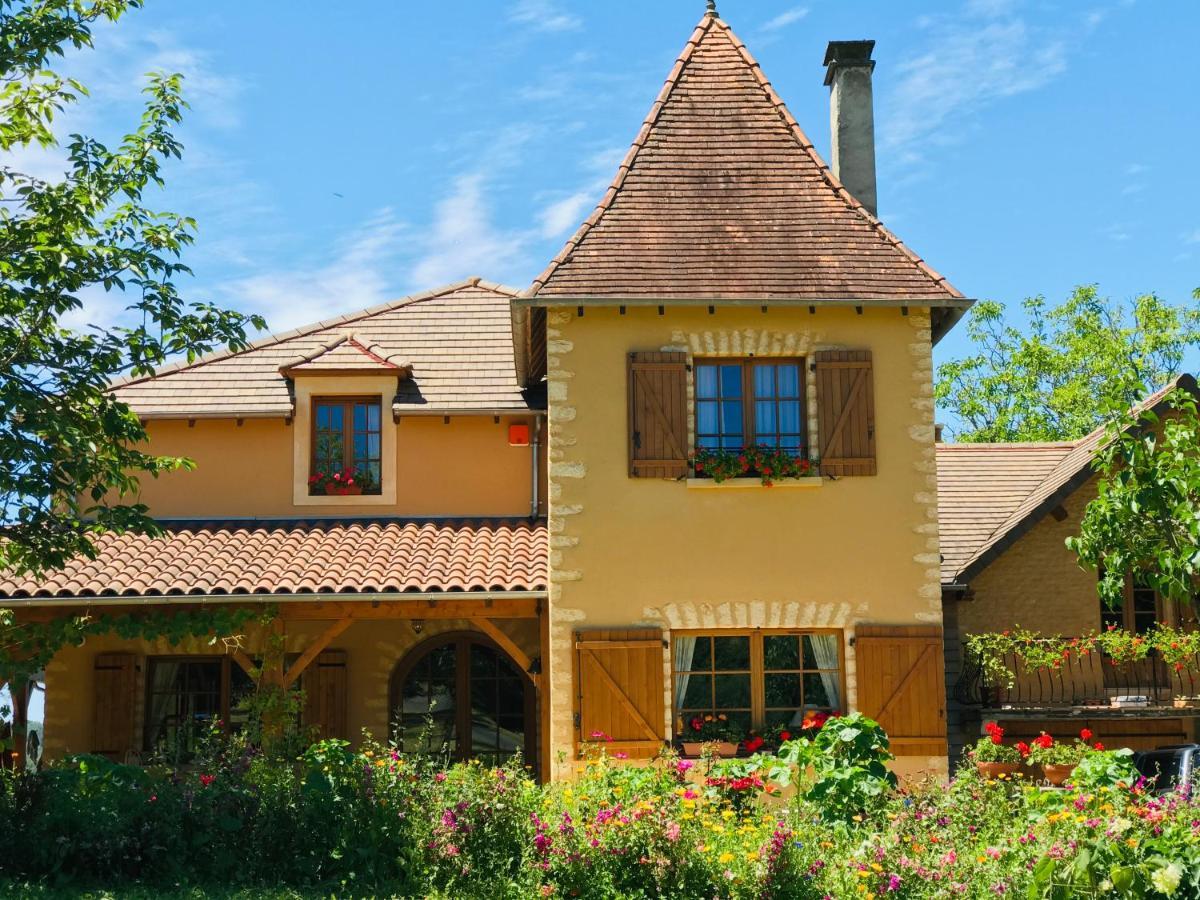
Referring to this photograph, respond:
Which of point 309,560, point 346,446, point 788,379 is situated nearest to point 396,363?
point 346,446

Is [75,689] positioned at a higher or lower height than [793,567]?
lower

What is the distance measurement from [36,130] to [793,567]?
25.4 ft

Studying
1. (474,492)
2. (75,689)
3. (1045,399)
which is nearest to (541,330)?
(474,492)

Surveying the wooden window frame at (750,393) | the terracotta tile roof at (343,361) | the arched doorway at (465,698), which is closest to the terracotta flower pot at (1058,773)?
the wooden window frame at (750,393)

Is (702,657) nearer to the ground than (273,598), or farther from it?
nearer to the ground

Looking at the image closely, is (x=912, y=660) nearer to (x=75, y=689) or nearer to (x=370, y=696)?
(x=370, y=696)

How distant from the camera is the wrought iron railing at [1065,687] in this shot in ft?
50.6

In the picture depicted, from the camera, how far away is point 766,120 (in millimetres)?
14617

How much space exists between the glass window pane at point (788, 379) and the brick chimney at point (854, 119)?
2984 millimetres

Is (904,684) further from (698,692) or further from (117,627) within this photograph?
(117,627)

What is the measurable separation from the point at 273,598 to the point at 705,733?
432cm

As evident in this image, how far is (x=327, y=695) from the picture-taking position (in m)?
14.9

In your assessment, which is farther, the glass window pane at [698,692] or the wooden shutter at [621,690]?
the glass window pane at [698,692]

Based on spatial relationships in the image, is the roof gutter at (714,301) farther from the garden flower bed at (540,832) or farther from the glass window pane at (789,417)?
the garden flower bed at (540,832)
